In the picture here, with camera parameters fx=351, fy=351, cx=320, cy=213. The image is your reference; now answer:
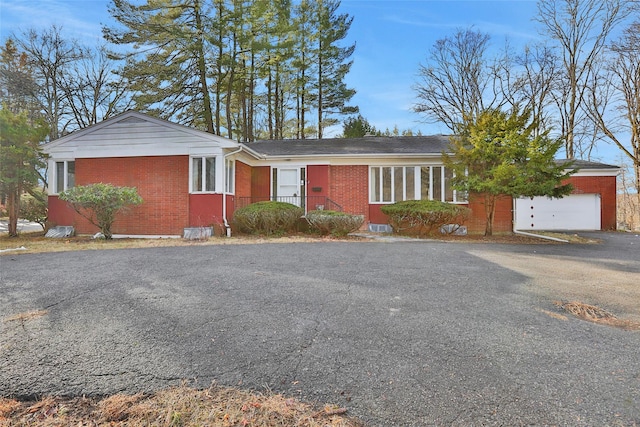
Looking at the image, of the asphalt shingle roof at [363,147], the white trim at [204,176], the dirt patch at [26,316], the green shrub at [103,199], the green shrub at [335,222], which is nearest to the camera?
the dirt patch at [26,316]

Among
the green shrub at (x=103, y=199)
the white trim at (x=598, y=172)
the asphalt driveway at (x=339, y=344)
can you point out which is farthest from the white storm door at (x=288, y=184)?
the white trim at (x=598, y=172)

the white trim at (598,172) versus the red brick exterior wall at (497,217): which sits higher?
the white trim at (598,172)

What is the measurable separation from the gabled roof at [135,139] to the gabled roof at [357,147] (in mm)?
2104

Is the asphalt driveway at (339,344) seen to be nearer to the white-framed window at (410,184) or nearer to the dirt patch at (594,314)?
the dirt patch at (594,314)

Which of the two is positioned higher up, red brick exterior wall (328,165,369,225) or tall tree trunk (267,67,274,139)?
tall tree trunk (267,67,274,139)

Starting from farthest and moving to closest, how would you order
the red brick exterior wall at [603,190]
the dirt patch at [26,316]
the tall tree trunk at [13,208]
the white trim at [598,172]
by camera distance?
1. the red brick exterior wall at [603,190]
2. the white trim at [598,172]
3. the tall tree trunk at [13,208]
4. the dirt patch at [26,316]

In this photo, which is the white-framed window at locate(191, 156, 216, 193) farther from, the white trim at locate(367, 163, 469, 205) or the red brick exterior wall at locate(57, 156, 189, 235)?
the white trim at locate(367, 163, 469, 205)

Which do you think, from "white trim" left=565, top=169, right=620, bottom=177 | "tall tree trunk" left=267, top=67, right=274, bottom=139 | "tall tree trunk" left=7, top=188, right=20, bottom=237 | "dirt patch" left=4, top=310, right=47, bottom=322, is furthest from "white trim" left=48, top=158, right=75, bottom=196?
"white trim" left=565, top=169, right=620, bottom=177

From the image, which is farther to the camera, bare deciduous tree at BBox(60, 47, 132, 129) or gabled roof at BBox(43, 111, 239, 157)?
bare deciduous tree at BBox(60, 47, 132, 129)

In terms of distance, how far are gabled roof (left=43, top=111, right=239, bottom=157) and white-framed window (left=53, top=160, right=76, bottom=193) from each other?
1.53ft

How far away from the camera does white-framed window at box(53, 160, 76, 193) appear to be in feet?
39.6

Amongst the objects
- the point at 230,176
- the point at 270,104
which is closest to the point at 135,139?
the point at 230,176

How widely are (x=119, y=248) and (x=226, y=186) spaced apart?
12.7 feet

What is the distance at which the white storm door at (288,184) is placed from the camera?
13.7 metres
